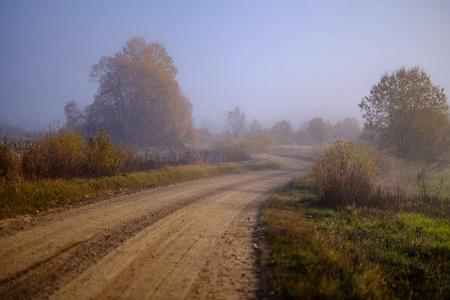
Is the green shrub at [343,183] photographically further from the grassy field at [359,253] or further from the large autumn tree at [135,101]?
the large autumn tree at [135,101]

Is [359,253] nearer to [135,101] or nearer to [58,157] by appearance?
[58,157]

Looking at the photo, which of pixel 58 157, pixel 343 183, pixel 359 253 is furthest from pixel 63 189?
pixel 343 183

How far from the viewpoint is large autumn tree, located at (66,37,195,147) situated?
38.5 m

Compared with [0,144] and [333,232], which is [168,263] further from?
[0,144]

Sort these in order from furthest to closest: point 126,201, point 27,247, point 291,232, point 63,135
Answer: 1. point 63,135
2. point 126,201
3. point 291,232
4. point 27,247

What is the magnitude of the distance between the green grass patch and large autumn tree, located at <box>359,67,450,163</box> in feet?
61.0

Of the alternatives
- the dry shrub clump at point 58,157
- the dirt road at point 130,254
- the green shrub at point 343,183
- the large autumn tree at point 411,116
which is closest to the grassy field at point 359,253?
the dirt road at point 130,254

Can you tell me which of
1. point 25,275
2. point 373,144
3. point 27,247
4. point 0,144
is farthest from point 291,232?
point 373,144

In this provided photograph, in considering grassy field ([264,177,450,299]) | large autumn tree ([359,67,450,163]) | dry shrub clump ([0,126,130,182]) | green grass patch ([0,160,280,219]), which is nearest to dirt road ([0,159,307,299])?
grassy field ([264,177,450,299])

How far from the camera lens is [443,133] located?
22.9m

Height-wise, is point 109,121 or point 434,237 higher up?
point 109,121

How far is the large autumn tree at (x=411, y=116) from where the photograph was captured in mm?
22656

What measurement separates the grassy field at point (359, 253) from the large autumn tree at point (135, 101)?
109ft

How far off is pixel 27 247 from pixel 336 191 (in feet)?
33.9
